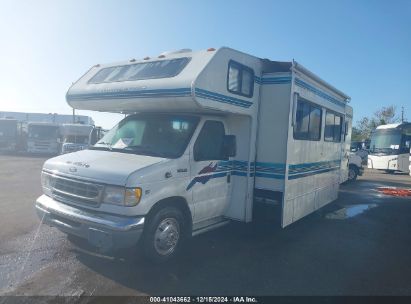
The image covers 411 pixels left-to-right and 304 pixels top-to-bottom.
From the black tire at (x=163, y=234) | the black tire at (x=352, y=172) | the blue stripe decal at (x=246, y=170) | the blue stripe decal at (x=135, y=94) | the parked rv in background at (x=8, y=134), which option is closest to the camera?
the black tire at (x=163, y=234)

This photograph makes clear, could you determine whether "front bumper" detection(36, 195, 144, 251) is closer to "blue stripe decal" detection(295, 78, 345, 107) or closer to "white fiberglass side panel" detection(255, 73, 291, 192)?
"white fiberglass side panel" detection(255, 73, 291, 192)

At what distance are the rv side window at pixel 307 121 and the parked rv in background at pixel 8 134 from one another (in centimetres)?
2707

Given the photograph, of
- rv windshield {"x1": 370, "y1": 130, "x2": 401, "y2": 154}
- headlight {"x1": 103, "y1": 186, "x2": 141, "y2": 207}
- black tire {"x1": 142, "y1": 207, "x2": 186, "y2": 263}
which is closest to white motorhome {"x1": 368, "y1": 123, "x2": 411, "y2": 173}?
rv windshield {"x1": 370, "y1": 130, "x2": 401, "y2": 154}

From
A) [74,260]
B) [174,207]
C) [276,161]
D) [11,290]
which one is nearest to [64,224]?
[74,260]

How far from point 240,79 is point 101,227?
348 cm

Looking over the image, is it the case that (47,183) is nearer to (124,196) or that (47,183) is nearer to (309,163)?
(124,196)

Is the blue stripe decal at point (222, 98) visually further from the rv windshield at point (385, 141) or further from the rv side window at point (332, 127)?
the rv windshield at point (385, 141)

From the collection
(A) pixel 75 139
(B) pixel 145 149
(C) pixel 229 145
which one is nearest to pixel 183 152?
(B) pixel 145 149

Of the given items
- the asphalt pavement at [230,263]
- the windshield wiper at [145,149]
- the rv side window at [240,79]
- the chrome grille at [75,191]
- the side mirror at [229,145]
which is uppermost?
the rv side window at [240,79]

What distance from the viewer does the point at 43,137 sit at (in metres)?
26.2

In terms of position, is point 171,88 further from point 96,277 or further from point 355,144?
point 355,144

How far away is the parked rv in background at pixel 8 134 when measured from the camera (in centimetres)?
2773

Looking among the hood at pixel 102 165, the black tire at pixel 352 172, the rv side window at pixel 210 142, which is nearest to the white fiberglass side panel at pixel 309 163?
the rv side window at pixel 210 142

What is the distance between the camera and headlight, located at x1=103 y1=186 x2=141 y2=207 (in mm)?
4523
